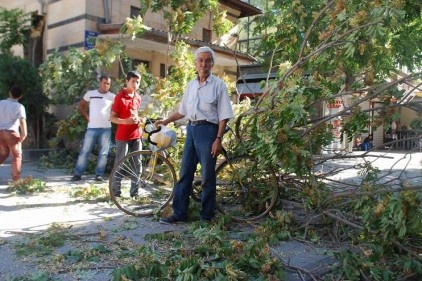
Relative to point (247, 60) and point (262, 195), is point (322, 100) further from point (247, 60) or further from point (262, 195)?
point (247, 60)

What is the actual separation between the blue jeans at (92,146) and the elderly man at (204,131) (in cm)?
302

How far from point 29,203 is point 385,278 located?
470 centimetres

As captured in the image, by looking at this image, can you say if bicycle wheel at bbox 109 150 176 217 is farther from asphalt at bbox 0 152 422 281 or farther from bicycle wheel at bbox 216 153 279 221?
bicycle wheel at bbox 216 153 279 221

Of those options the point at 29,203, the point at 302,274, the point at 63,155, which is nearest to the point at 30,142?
the point at 63,155

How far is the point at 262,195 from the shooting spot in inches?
220

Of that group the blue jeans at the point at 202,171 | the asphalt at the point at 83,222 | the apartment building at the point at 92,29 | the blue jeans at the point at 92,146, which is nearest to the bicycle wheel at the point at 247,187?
the blue jeans at the point at 202,171

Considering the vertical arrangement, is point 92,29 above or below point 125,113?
above

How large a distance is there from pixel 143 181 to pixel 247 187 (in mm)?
1426

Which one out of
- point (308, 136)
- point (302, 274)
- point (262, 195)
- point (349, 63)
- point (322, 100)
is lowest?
point (302, 274)

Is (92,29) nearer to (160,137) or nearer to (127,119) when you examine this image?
(127,119)

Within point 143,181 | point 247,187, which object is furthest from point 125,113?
point 247,187

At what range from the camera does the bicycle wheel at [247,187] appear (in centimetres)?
543

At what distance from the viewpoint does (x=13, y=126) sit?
7078 millimetres

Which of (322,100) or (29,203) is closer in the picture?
(322,100)
